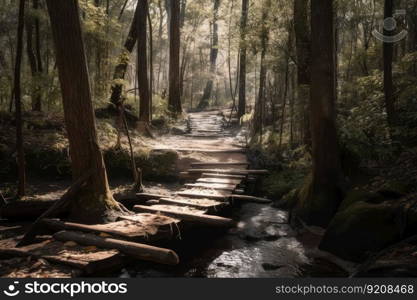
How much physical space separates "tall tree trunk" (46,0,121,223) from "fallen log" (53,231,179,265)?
115cm

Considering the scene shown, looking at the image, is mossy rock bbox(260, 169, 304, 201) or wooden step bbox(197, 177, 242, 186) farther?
mossy rock bbox(260, 169, 304, 201)

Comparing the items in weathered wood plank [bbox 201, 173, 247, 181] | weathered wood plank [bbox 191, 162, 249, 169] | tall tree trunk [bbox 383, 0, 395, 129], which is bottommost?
weathered wood plank [bbox 201, 173, 247, 181]

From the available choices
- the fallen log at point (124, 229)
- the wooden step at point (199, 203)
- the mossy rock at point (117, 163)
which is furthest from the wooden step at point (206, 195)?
the mossy rock at point (117, 163)

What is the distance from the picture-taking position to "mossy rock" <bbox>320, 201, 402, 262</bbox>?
265 inches

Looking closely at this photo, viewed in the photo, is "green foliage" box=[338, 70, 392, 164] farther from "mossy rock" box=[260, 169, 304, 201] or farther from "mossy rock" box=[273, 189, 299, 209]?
"mossy rock" box=[260, 169, 304, 201]

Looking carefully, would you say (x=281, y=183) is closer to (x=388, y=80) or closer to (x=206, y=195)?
(x=206, y=195)

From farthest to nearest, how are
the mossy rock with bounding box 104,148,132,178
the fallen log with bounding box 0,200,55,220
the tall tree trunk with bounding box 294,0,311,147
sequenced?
the tall tree trunk with bounding box 294,0,311,147 → the mossy rock with bounding box 104,148,132,178 → the fallen log with bounding box 0,200,55,220

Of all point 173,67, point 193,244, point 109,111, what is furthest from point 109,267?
point 173,67

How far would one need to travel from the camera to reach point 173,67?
77.1 feet

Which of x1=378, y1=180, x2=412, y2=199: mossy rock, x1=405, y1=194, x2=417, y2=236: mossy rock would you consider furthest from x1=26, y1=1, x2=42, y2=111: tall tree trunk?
x1=405, y1=194, x2=417, y2=236: mossy rock

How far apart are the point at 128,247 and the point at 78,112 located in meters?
3.18

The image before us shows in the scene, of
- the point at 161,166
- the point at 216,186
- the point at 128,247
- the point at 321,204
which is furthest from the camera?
the point at 161,166

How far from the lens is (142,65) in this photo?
56.6 ft

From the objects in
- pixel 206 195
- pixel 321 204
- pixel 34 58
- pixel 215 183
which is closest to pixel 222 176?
pixel 215 183
